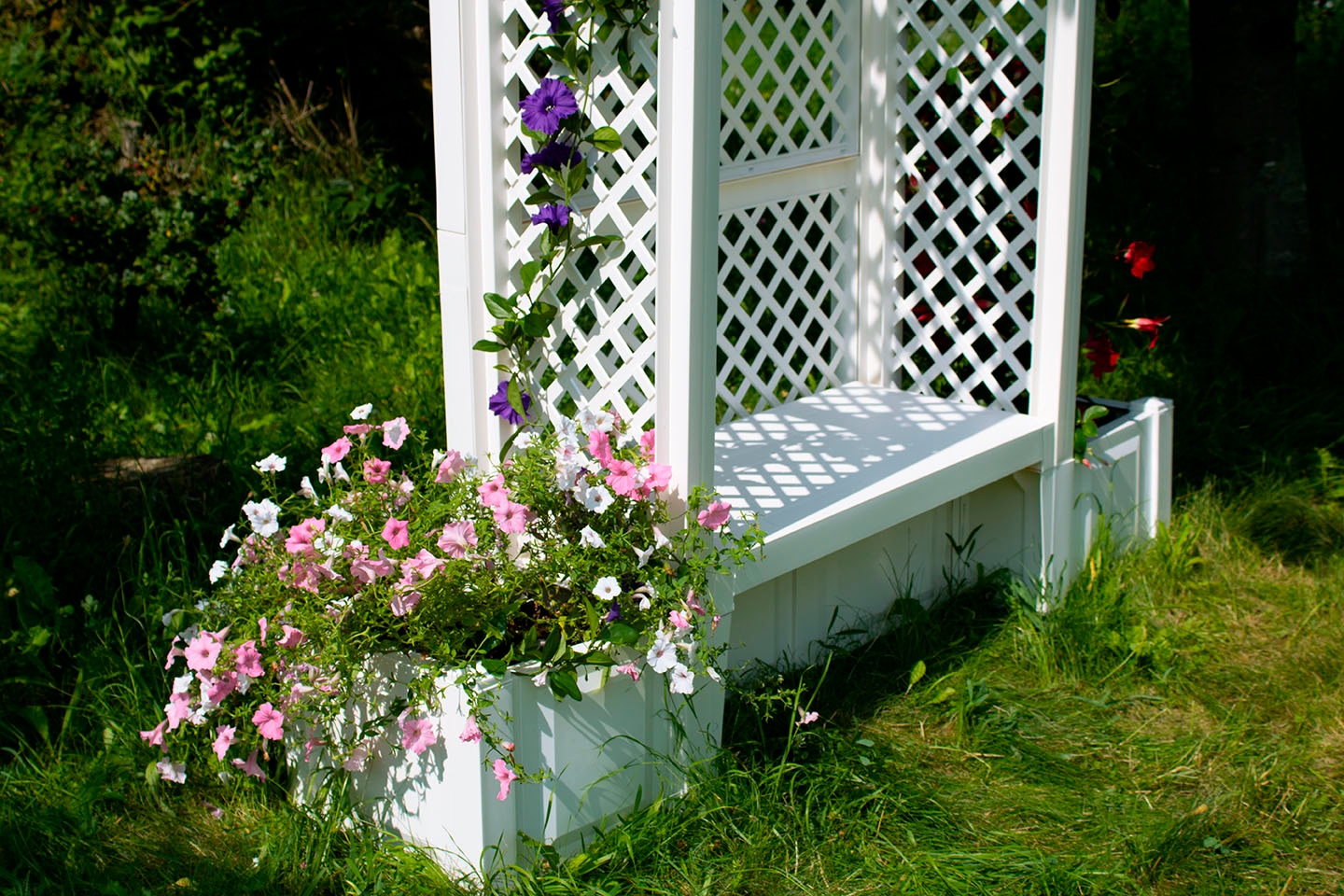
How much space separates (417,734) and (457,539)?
14.0 inches

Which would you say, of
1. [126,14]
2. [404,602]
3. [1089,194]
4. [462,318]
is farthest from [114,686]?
[126,14]

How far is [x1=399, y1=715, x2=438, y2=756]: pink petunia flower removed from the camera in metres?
2.54

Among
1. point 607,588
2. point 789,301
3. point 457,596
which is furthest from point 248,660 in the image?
point 789,301

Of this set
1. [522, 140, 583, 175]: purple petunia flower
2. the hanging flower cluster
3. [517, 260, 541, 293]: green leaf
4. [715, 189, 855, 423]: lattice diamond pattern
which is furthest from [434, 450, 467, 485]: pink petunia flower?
[715, 189, 855, 423]: lattice diamond pattern

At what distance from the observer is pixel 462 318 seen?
2.87 meters

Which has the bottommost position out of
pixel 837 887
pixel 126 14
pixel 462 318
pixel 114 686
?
pixel 837 887

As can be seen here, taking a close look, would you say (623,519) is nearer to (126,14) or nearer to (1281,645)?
(1281,645)

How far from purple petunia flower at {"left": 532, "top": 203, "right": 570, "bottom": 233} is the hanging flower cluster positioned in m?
0.37

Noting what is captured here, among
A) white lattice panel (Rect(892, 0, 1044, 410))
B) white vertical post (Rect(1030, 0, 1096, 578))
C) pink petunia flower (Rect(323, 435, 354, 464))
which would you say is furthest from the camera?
white lattice panel (Rect(892, 0, 1044, 410))

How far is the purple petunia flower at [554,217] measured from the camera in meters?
2.70

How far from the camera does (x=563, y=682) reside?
2529mm

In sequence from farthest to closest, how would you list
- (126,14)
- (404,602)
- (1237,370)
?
(126,14) < (1237,370) < (404,602)

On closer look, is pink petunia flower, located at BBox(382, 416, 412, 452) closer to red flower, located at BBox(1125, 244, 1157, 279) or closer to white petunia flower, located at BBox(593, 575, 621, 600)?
white petunia flower, located at BBox(593, 575, 621, 600)

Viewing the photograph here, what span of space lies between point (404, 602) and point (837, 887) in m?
0.96
